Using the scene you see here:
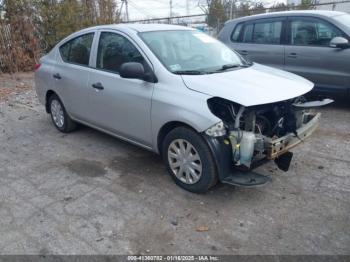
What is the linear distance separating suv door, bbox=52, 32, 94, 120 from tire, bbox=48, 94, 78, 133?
0.67 ft

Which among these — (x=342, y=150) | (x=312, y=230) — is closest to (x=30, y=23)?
(x=342, y=150)

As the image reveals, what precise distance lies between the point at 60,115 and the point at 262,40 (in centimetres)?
416

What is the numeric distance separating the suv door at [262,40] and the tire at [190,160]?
3.89 metres

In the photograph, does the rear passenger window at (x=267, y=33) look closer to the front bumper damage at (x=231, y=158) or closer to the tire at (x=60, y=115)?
the front bumper damage at (x=231, y=158)

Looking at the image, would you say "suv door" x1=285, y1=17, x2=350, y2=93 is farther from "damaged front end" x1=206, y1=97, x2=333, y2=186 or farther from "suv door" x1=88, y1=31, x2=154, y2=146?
"suv door" x1=88, y1=31, x2=154, y2=146

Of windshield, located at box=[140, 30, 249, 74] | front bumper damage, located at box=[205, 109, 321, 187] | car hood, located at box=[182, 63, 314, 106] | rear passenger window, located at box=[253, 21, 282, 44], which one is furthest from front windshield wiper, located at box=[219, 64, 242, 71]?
rear passenger window, located at box=[253, 21, 282, 44]

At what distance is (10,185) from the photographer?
13.0 feet

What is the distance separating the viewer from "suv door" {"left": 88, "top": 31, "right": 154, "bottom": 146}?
388 centimetres

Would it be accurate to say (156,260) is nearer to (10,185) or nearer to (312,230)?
(312,230)

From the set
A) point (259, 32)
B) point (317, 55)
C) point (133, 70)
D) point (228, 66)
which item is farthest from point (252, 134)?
point (259, 32)

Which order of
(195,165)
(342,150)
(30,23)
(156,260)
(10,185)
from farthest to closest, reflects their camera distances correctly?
(30,23) < (342,150) < (10,185) < (195,165) < (156,260)

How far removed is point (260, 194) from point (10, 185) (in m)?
2.85

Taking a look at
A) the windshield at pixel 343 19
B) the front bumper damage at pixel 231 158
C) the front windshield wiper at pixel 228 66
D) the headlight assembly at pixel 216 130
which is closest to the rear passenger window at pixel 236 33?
the windshield at pixel 343 19

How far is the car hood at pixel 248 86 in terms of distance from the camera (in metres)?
3.20
